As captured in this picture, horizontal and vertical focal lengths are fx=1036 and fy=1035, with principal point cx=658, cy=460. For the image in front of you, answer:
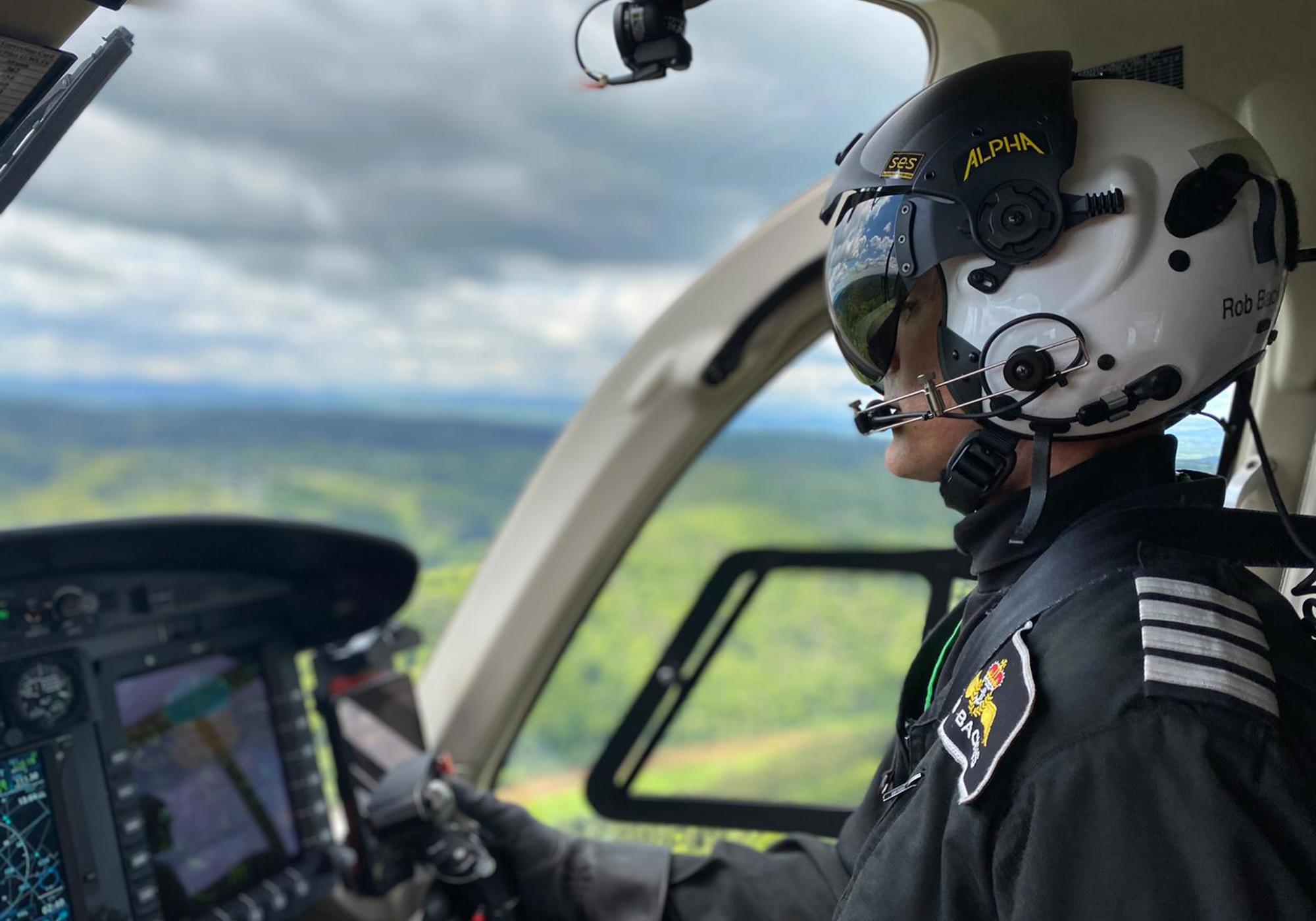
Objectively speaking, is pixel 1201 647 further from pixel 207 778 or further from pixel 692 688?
pixel 207 778

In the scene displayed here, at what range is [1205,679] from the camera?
805 millimetres

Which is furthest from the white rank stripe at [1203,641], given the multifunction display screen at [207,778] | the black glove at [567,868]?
the multifunction display screen at [207,778]

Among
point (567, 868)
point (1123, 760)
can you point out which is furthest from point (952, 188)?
point (567, 868)

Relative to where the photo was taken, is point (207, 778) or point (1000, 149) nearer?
point (1000, 149)

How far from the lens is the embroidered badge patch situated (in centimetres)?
83

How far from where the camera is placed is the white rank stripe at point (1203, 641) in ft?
2.65

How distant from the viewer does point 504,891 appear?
1718mm

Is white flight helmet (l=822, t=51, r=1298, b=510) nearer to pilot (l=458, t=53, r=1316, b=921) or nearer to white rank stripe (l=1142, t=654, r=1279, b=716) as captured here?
pilot (l=458, t=53, r=1316, b=921)

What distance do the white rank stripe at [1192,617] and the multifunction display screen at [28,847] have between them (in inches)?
58.6

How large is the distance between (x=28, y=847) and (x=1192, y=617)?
1.53 m

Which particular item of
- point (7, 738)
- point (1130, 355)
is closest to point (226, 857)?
point (7, 738)

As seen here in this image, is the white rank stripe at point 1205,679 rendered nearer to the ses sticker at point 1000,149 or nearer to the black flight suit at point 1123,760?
the black flight suit at point 1123,760

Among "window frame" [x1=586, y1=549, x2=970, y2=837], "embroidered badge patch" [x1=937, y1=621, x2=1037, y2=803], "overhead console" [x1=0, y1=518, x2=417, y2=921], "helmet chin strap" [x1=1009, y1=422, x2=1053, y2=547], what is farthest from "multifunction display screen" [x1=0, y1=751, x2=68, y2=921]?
"helmet chin strap" [x1=1009, y1=422, x2=1053, y2=547]

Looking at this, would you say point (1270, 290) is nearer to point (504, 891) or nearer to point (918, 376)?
point (918, 376)
